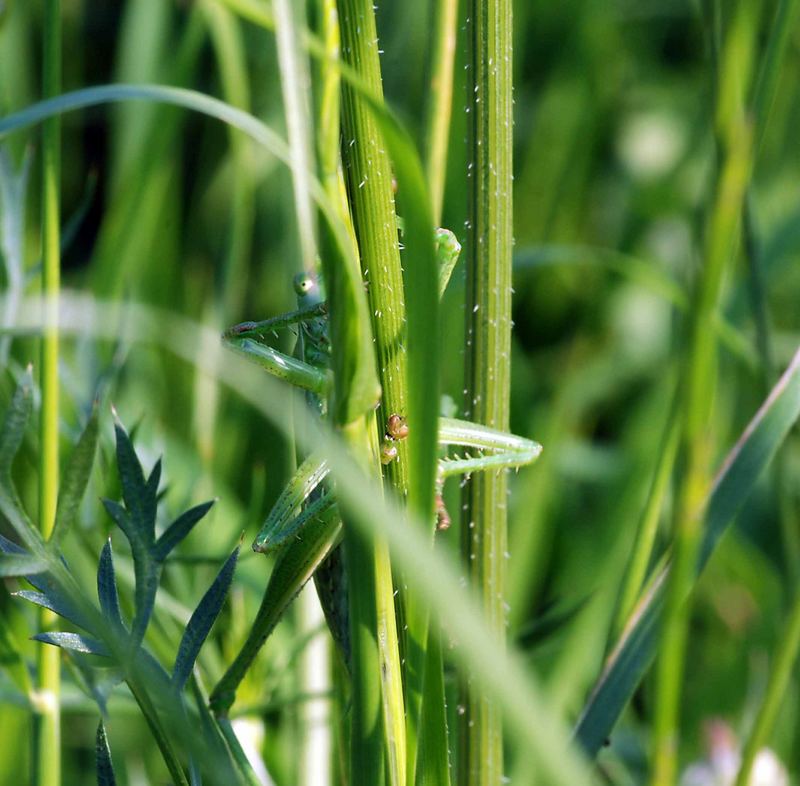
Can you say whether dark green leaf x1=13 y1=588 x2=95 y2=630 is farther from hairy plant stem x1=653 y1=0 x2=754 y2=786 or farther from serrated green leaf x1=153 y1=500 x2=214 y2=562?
hairy plant stem x1=653 y1=0 x2=754 y2=786

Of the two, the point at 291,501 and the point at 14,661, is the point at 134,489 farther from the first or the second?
the point at 14,661

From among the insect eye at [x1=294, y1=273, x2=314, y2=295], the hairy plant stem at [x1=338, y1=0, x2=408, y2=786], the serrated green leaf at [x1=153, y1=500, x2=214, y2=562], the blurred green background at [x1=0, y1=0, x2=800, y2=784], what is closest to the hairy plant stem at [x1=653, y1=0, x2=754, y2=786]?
the hairy plant stem at [x1=338, y1=0, x2=408, y2=786]

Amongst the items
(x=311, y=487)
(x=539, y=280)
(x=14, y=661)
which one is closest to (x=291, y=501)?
(x=311, y=487)

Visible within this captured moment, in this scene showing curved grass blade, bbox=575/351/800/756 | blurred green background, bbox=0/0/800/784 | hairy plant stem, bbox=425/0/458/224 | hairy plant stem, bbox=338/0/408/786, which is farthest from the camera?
blurred green background, bbox=0/0/800/784

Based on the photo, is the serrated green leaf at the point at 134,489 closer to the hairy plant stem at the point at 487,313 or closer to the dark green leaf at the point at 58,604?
the dark green leaf at the point at 58,604

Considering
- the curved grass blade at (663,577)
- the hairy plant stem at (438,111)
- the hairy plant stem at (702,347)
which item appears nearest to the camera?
the hairy plant stem at (702,347)

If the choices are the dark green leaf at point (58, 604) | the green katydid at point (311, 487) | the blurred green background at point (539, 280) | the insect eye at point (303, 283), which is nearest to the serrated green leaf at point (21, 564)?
the dark green leaf at point (58, 604)
